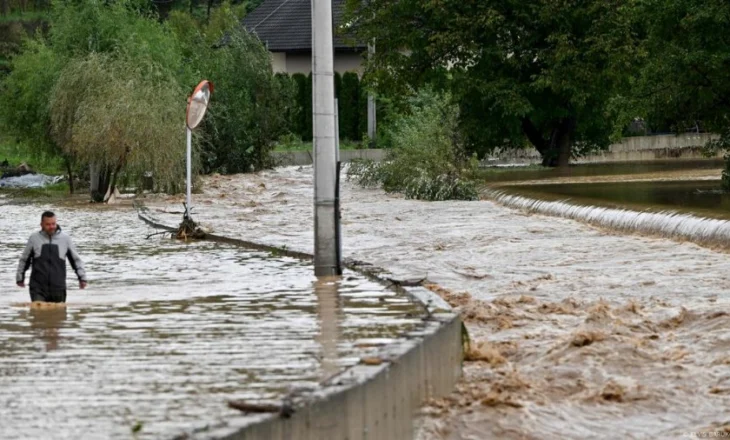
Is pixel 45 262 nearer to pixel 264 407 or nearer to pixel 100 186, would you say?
pixel 264 407

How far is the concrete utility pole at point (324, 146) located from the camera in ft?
53.7

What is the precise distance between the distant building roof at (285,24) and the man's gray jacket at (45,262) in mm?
58598

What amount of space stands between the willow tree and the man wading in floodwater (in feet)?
71.5

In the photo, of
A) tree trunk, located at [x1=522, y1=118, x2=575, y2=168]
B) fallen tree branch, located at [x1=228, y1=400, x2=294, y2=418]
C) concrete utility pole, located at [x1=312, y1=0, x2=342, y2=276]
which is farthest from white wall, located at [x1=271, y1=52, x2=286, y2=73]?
fallen tree branch, located at [x1=228, y1=400, x2=294, y2=418]

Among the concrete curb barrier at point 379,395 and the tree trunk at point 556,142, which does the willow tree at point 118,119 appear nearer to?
the tree trunk at point 556,142

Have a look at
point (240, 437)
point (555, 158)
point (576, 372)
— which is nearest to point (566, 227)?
point (576, 372)

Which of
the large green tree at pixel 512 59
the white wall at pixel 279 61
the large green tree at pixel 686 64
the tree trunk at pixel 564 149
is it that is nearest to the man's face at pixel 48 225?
the large green tree at pixel 686 64

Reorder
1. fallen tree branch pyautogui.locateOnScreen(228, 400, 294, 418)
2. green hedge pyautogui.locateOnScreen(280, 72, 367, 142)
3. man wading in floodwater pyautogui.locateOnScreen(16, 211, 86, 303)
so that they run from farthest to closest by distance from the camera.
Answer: green hedge pyautogui.locateOnScreen(280, 72, 367, 142) → man wading in floodwater pyautogui.locateOnScreen(16, 211, 86, 303) → fallen tree branch pyautogui.locateOnScreen(228, 400, 294, 418)

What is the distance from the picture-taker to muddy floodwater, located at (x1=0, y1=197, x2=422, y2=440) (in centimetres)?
808

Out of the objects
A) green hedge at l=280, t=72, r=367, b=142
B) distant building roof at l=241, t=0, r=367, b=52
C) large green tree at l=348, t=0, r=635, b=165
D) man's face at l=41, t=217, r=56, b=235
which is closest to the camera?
man's face at l=41, t=217, r=56, b=235

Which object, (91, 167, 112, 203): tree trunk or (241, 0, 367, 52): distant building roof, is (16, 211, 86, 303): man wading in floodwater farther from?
(241, 0, 367, 52): distant building roof

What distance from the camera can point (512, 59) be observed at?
45312mm

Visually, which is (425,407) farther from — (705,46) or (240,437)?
(705,46)

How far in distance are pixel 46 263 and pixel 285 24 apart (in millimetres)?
63701
